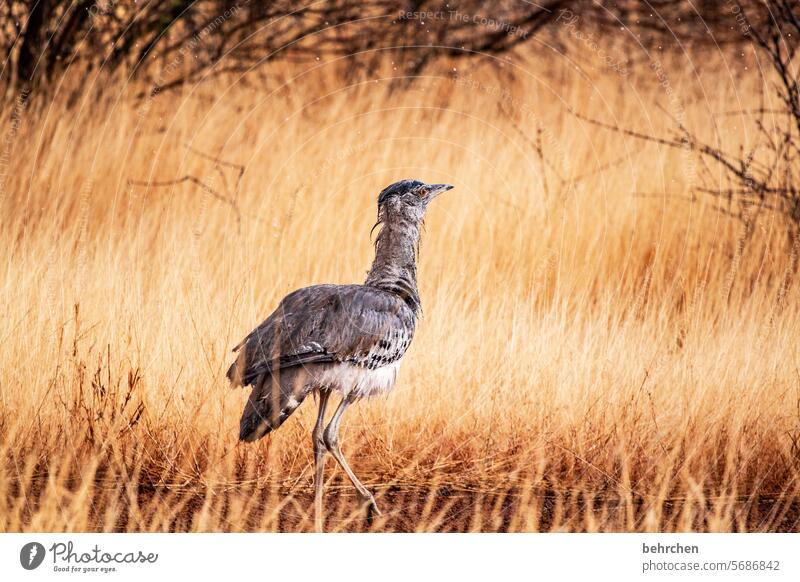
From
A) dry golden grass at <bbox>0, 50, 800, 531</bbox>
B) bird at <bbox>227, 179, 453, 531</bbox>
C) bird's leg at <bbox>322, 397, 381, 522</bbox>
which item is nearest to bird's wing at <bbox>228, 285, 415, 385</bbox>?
bird at <bbox>227, 179, 453, 531</bbox>

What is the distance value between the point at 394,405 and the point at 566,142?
11.7 ft

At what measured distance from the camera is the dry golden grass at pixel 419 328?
203 inches

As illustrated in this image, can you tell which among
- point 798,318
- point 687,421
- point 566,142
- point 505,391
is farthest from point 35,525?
point 566,142

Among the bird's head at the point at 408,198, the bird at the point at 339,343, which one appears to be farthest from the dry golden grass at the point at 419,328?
the bird's head at the point at 408,198

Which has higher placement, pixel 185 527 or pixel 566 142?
pixel 566 142

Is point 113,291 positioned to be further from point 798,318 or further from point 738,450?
point 798,318

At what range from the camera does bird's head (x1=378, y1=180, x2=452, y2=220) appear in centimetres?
536

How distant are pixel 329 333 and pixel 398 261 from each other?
0.56 metres

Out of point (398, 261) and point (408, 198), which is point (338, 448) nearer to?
point (398, 261)

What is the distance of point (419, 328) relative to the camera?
5.97 m

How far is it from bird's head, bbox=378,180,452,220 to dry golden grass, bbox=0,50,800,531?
2.79 feet

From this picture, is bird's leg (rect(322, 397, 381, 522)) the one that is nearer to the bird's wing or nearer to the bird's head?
the bird's wing

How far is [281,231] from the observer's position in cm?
682

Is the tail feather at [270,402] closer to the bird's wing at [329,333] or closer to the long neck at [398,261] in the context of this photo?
the bird's wing at [329,333]
